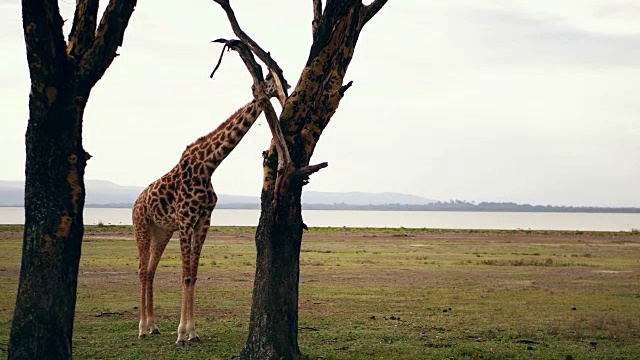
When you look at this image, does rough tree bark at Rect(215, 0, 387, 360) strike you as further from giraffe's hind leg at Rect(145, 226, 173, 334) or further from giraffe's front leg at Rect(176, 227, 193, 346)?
giraffe's hind leg at Rect(145, 226, 173, 334)

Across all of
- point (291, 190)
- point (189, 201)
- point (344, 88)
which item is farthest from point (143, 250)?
point (344, 88)

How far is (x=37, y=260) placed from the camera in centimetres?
1085

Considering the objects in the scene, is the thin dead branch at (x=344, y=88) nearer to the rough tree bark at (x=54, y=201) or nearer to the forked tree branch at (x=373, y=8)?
the forked tree branch at (x=373, y=8)

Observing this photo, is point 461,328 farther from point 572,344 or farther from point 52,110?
point 52,110

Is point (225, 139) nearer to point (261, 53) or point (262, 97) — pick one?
point (261, 53)

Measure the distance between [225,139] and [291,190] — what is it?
12.1 ft

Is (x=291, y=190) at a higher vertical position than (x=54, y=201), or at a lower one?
higher

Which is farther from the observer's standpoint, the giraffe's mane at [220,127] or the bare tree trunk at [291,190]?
the giraffe's mane at [220,127]

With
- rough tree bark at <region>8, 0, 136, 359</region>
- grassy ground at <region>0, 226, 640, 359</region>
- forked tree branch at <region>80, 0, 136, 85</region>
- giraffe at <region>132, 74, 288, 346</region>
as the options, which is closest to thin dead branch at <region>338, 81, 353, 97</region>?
giraffe at <region>132, 74, 288, 346</region>

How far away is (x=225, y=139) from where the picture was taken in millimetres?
16000

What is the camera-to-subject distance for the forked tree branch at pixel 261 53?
13.2 meters

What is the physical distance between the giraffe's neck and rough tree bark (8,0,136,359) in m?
5.04

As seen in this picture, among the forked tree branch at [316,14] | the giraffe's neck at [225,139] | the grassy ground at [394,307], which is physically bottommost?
the grassy ground at [394,307]

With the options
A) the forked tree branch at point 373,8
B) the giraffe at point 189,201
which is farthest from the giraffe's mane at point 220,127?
the forked tree branch at point 373,8
